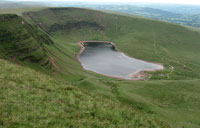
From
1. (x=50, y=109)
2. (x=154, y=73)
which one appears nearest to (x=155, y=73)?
(x=154, y=73)

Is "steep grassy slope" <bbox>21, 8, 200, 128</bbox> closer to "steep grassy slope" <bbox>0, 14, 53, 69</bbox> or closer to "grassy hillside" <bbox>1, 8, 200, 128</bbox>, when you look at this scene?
"grassy hillside" <bbox>1, 8, 200, 128</bbox>

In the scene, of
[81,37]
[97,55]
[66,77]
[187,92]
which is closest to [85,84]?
[66,77]

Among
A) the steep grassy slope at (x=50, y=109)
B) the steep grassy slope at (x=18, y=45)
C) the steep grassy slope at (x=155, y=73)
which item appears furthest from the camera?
the steep grassy slope at (x=18, y=45)

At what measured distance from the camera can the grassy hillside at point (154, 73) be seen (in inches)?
1859

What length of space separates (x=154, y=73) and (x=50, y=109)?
316ft

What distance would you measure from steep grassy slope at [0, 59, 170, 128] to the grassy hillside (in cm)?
1612

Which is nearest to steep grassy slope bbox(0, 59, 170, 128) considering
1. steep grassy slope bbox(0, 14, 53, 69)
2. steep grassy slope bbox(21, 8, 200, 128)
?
steep grassy slope bbox(21, 8, 200, 128)

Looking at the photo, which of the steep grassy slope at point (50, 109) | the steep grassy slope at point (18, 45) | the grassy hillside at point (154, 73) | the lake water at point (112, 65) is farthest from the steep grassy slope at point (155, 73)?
the steep grassy slope at point (50, 109)

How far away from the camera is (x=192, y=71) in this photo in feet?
369

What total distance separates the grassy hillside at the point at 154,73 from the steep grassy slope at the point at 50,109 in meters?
16.1

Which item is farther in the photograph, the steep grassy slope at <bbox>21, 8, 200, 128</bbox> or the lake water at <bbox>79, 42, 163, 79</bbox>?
the lake water at <bbox>79, 42, 163, 79</bbox>

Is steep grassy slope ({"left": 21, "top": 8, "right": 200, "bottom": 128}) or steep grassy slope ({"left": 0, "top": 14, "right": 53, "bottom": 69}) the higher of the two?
steep grassy slope ({"left": 0, "top": 14, "right": 53, "bottom": 69})

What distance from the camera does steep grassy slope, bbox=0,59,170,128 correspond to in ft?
52.3

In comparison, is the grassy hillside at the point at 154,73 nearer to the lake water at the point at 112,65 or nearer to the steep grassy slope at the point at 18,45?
the lake water at the point at 112,65
